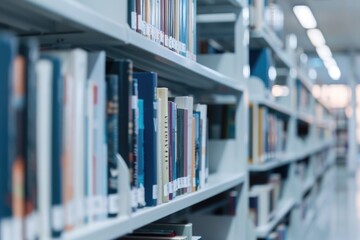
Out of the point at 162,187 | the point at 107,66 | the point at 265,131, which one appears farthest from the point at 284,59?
the point at 107,66

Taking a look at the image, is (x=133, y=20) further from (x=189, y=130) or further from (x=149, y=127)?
(x=189, y=130)

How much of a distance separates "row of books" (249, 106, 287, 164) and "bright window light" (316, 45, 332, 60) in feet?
25.9

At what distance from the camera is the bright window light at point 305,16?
8273 mm

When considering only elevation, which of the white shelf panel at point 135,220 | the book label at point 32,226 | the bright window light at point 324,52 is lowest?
the white shelf panel at point 135,220

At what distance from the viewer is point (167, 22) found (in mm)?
1688

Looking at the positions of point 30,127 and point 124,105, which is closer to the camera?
point 30,127

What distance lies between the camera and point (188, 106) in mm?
1751

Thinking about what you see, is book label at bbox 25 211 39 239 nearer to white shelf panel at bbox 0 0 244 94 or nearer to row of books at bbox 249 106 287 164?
white shelf panel at bbox 0 0 244 94

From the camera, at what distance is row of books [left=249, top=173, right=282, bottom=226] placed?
3.28m

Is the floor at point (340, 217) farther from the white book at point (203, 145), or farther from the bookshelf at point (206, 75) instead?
the white book at point (203, 145)

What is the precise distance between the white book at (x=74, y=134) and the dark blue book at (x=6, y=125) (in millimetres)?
121

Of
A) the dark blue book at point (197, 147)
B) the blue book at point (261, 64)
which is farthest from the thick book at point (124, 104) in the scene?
the blue book at point (261, 64)

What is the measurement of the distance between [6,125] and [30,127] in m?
0.05

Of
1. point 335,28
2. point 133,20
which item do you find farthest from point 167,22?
point 335,28
